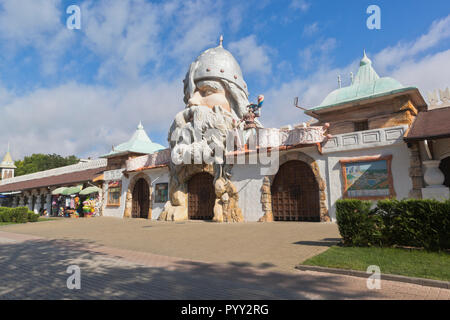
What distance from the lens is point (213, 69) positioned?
18859 millimetres

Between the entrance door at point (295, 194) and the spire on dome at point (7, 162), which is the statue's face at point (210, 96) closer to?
the entrance door at point (295, 194)

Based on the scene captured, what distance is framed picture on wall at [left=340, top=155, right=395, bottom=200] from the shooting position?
11.6 meters

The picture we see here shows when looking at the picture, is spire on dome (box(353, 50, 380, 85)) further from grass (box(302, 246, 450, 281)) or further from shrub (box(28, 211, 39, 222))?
shrub (box(28, 211, 39, 222))

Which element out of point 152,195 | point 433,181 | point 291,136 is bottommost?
point 152,195

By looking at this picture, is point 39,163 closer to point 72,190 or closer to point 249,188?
point 72,190

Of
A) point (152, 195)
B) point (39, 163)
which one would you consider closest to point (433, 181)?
point (152, 195)

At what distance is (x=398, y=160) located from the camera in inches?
455

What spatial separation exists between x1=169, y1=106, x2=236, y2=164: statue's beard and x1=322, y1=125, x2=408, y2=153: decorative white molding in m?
5.97

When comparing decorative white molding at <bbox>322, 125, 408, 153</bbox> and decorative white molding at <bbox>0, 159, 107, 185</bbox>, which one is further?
decorative white molding at <bbox>0, 159, 107, 185</bbox>

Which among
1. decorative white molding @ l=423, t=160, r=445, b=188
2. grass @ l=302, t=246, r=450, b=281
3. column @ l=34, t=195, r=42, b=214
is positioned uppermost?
decorative white molding @ l=423, t=160, r=445, b=188

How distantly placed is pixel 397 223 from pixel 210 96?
48.4 feet

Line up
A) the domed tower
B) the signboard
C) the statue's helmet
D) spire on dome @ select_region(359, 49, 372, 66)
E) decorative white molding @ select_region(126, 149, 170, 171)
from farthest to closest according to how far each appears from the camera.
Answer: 1. the domed tower
2. the signboard
3. decorative white molding @ select_region(126, 149, 170, 171)
4. the statue's helmet
5. spire on dome @ select_region(359, 49, 372, 66)

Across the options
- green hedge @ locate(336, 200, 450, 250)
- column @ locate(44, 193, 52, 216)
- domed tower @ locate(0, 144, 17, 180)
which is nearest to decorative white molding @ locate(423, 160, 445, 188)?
green hedge @ locate(336, 200, 450, 250)
